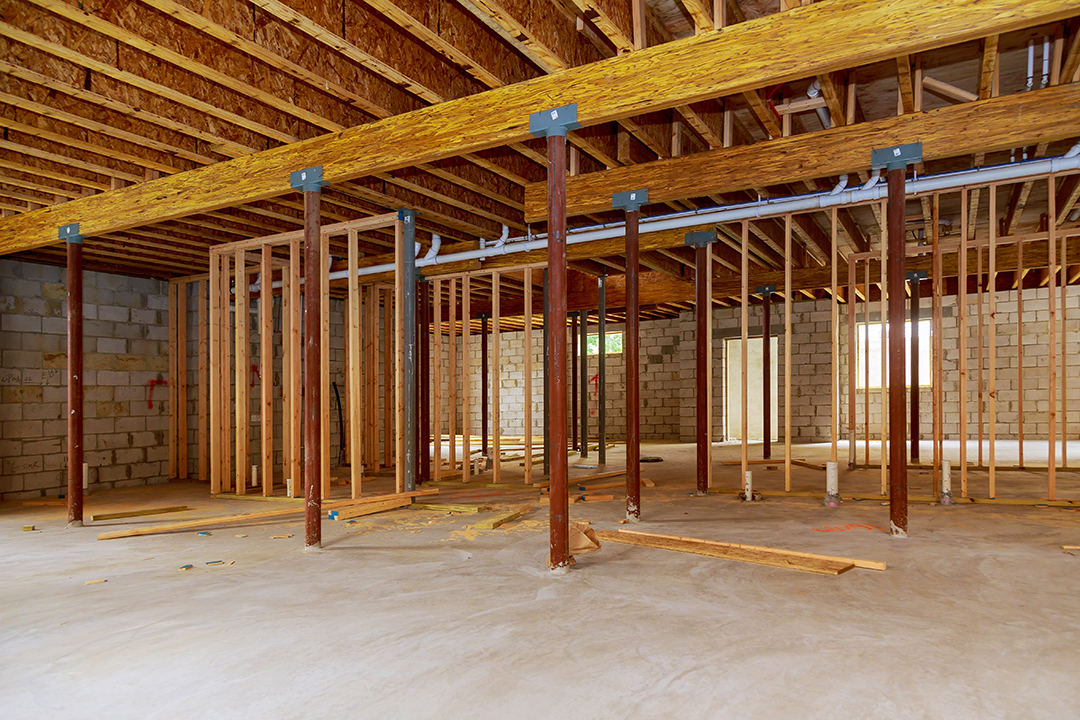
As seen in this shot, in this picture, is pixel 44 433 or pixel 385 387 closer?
pixel 44 433

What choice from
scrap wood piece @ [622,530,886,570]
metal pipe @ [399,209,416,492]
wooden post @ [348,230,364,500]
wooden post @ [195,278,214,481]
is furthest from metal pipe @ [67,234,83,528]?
scrap wood piece @ [622,530,886,570]

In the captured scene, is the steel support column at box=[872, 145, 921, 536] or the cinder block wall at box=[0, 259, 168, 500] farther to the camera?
the cinder block wall at box=[0, 259, 168, 500]

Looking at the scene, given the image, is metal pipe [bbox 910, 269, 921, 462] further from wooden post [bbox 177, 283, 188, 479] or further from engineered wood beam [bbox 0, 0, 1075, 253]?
wooden post [bbox 177, 283, 188, 479]

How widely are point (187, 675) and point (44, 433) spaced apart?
7.93 meters

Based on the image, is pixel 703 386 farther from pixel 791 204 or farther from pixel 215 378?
pixel 215 378

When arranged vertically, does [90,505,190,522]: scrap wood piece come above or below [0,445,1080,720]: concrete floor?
below

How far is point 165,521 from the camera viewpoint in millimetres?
6684

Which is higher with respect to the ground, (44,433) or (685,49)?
(685,49)

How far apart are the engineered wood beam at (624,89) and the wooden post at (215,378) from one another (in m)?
2.13

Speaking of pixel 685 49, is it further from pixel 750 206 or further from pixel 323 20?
pixel 750 206

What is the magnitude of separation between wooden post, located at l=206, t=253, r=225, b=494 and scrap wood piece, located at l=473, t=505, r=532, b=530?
426 cm

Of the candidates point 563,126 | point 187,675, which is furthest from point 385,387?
point 187,675

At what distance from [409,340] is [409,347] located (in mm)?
77

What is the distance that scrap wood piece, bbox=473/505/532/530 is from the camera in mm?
5956
